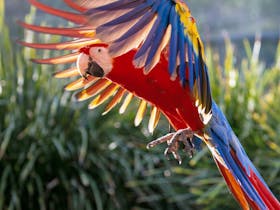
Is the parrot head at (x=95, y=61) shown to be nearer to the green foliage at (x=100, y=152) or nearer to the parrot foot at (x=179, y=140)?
the parrot foot at (x=179, y=140)

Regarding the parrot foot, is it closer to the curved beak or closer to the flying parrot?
the flying parrot

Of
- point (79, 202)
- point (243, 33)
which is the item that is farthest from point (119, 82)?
point (243, 33)

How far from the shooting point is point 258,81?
10.6ft

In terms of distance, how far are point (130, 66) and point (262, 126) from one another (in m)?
1.63

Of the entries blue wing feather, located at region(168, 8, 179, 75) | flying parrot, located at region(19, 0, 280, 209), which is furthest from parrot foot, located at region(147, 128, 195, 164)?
blue wing feather, located at region(168, 8, 179, 75)

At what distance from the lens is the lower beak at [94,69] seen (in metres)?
1.41

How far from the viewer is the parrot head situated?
1398mm

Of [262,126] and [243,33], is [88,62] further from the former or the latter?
[243,33]

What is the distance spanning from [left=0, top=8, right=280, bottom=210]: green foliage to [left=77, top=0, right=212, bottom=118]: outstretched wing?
1.51 meters

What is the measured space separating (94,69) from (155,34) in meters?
0.16

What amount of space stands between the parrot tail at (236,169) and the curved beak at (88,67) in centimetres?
29

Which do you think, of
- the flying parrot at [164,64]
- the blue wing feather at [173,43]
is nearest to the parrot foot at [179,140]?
the flying parrot at [164,64]

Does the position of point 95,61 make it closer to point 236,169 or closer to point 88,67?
point 88,67

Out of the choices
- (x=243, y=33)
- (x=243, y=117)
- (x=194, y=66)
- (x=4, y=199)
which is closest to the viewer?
(x=194, y=66)
